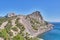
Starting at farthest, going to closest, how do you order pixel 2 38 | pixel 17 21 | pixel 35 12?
1. pixel 35 12
2. pixel 17 21
3. pixel 2 38

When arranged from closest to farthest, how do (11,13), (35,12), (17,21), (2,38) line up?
(2,38)
(17,21)
(11,13)
(35,12)

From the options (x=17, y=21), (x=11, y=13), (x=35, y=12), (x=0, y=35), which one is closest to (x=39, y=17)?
(x=35, y=12)

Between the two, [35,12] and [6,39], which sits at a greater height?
[35,12]

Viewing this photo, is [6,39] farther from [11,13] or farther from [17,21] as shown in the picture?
[11,13]

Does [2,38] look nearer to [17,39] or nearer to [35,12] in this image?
[17,39]

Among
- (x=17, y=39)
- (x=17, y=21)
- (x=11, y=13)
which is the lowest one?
(x=17, y=39)

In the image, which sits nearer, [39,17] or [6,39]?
[6,39]

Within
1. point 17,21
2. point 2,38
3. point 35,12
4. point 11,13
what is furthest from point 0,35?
point 35,12

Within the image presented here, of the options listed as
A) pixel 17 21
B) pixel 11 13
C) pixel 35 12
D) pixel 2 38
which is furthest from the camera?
pixel 35 12

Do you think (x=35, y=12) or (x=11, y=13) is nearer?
(x=11, y=13)
